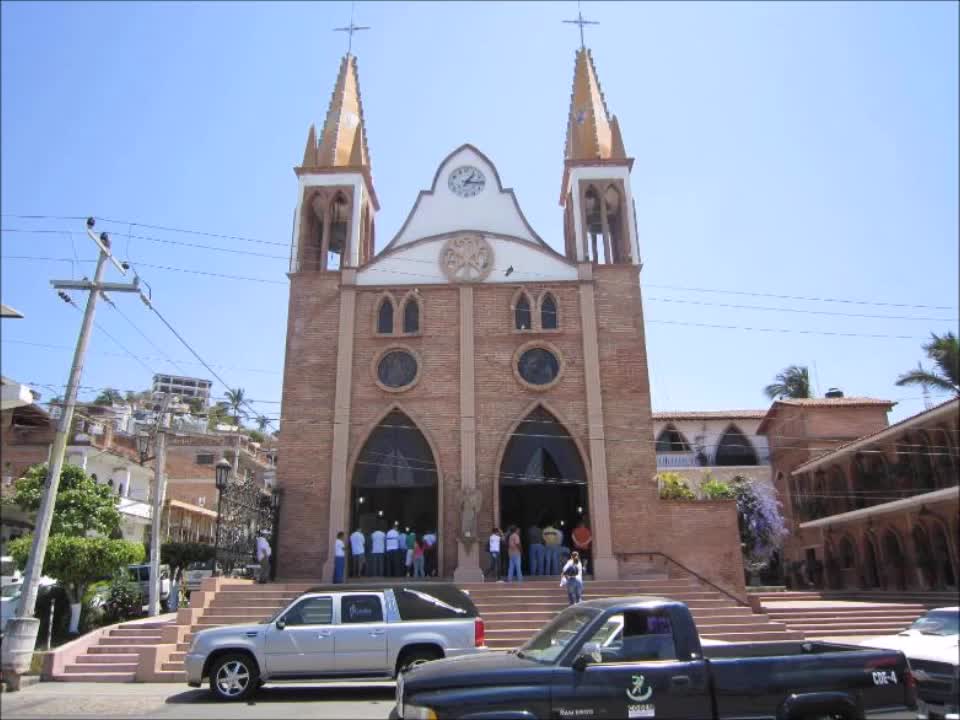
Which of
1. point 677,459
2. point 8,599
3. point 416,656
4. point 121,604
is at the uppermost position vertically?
point 677,459

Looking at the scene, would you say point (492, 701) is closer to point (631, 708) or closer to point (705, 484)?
point (631, 708)

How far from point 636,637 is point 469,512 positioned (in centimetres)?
1430

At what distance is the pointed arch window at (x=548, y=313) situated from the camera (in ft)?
75.8

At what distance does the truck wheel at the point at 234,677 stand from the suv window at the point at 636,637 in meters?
6.51

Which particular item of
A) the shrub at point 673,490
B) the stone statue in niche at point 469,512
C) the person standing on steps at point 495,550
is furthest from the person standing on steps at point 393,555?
the shrub at point 673,490

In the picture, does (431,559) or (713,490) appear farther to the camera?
(713,490)

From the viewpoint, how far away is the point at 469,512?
2052 centimetres

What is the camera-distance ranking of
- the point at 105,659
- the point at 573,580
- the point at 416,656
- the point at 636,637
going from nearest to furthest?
the point at 636,637 → the point at 416,656 → the point at 105,659 → the point at 573,580

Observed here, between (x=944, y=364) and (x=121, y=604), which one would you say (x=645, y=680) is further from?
(x=944, y=364)

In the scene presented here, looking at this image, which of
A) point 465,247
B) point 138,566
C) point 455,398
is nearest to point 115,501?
point 138,566

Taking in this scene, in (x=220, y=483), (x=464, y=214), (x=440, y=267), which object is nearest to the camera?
(x=220, y=483)

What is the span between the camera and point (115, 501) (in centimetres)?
2444

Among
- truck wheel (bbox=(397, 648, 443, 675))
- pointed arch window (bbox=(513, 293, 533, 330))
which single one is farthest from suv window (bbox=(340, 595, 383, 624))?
pointed arch window (bbox=(513, 293, 533, 330))

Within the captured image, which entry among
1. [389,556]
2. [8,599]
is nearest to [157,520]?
[8,599]
